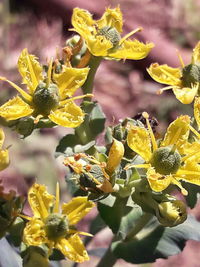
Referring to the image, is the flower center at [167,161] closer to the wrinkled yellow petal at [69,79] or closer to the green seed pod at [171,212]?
the green seed pod at [171,212]

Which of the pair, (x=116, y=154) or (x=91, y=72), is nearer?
(x=116, y=154)

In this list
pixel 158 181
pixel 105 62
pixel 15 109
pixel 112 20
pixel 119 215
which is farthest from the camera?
pixel 105 62

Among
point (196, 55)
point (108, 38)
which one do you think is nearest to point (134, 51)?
point (108, 38)

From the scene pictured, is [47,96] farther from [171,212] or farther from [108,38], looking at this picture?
[171,212]

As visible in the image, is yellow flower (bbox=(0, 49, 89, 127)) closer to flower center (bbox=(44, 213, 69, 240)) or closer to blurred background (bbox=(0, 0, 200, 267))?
flower center (bbox=(44, 213, 69, 240))

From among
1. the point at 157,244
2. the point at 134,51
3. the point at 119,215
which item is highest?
the point at 134,51

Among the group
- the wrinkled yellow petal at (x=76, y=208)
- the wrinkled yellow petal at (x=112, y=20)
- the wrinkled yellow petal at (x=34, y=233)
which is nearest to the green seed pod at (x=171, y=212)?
the wrinkled yellow petal at (x=76, y=208)
